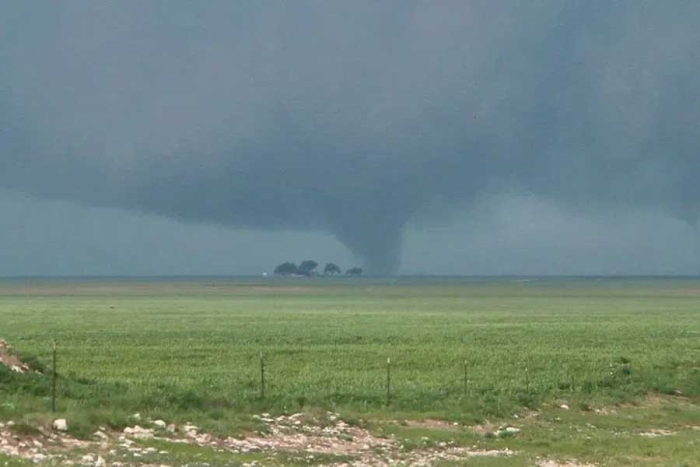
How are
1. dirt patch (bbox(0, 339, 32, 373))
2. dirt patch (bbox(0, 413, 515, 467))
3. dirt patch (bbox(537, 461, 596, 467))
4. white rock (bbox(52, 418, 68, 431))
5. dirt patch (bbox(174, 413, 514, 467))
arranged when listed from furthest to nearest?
dirt patch (bbox(0, 339, 32, 373)) → dirt patch (bbox(537, 461, 596, 467)) → dirt patch (bbox(174, 413, 514, 467)) → white rock (bbox(52, 418, 68, 431)) → dirt patch (bbox(0, 413, 515, 467))

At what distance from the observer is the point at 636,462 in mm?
20516

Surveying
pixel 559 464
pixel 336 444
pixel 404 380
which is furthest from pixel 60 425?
pixel 404 380

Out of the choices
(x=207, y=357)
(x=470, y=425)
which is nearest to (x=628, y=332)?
(x=207, y=357)

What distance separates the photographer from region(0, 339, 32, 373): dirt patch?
24303 mm

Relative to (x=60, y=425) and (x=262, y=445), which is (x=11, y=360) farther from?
(x=262, y=445)

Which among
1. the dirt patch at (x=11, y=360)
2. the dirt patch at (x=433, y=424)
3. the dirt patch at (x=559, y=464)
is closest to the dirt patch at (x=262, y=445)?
the dirt patch at (x=559, y=464)

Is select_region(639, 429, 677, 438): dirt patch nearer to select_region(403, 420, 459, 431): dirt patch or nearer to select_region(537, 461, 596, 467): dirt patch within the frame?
select_region(403, 420, 459, 431): dirt patch

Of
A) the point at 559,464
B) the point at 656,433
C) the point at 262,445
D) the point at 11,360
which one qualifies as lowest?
the point at 656,433

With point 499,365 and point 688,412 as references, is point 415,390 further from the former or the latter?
point 499,365

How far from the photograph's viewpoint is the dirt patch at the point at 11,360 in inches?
957

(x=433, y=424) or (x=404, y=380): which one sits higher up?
(x=404, y=380)

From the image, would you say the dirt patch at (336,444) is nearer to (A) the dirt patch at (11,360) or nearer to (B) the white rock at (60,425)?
(B) the white rock at (60,425)

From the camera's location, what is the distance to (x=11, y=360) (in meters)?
25.0

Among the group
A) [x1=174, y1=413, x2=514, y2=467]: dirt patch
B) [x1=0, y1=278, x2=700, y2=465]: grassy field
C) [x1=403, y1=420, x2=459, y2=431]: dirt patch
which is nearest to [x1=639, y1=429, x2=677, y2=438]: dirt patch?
[x1=0, y1=278, x2=700, y2=465]: grassy field
